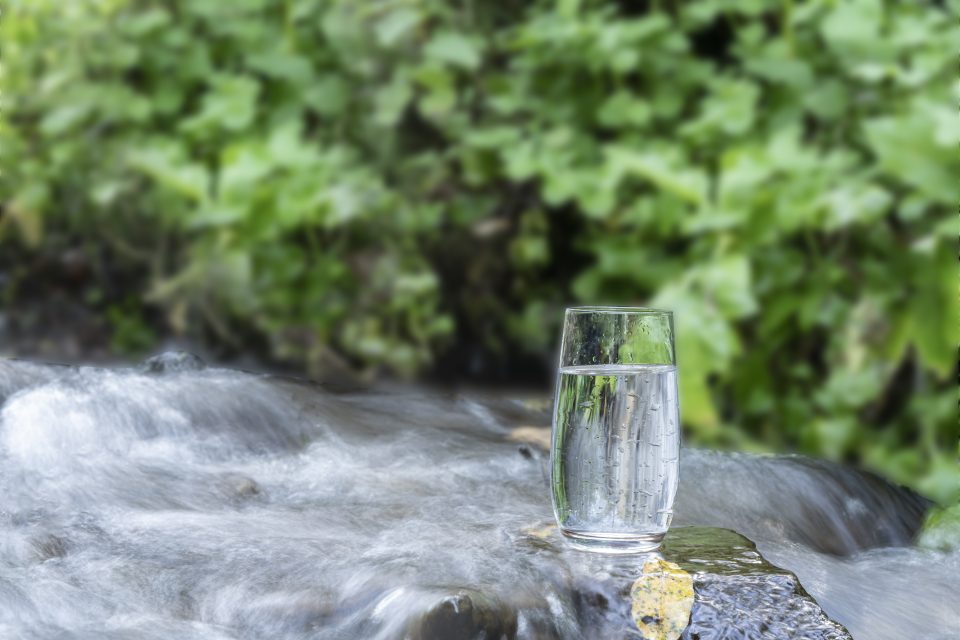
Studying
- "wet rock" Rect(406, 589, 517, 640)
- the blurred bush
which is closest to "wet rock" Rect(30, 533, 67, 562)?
"wet rock" Rect(406, 589, 517, 640)

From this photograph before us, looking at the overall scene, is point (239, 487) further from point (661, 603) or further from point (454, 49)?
point (454, 49)

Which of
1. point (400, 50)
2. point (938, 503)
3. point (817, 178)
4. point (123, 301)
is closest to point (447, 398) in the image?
point (938, 503)

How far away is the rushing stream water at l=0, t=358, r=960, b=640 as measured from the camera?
3.64ft

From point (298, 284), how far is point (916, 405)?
1885 mm

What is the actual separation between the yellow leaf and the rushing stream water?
7 cm

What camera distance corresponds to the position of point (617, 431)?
44.8 inches

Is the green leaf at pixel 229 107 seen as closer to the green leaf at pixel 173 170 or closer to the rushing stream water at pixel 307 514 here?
the green leaf at pixel 173 170

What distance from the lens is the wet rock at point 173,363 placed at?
1854 mm

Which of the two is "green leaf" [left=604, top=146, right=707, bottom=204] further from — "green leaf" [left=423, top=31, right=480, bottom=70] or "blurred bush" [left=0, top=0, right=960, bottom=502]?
"green leaf" [left=423, top=31, right=480, bottom=70]

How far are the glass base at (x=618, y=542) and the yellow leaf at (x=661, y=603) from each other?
3.0 inches

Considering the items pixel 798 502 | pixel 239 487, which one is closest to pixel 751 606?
pixel 798 502

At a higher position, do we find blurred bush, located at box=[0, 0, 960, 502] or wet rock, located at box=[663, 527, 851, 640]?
blurred bush, located at box=[0, 0, 960, 502]

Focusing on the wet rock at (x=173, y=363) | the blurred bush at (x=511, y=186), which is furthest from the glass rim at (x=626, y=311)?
the blurred bush at (x=511, y=186)

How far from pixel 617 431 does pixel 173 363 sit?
1011mm
